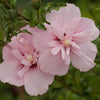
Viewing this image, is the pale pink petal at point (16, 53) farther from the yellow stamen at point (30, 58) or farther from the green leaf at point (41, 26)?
the green leaf at point (41, 26)

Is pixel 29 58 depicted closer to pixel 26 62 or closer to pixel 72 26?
pixel 26 62

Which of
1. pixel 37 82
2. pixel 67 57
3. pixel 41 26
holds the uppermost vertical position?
pixel 41 26

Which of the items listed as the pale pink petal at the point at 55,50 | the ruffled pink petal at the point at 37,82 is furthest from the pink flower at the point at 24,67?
the pale pink petal at the point at 55,50

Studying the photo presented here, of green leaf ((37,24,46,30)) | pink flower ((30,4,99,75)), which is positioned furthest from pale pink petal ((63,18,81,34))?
green leaf ((37,24,46,30))

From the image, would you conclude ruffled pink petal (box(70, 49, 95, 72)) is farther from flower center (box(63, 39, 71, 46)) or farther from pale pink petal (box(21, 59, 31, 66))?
pale pink petal (box(21, 59, 31, 66))

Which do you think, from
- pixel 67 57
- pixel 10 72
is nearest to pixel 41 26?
pixel 67 57

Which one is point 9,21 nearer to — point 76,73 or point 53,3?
point 53,3
